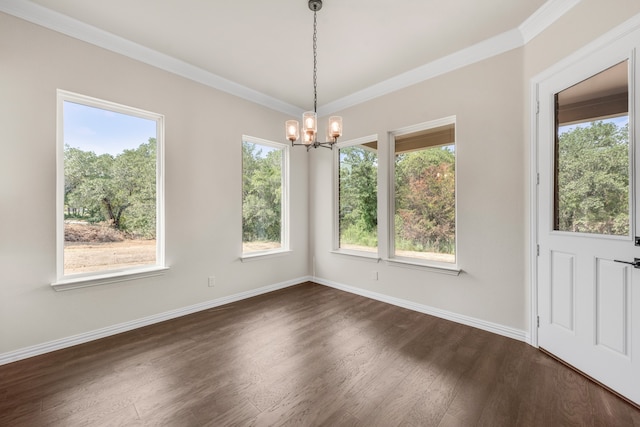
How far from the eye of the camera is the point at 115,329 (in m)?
2.79

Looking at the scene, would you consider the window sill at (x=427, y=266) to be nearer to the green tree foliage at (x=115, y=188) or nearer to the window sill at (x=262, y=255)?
the window sill at (x=262, y=255)

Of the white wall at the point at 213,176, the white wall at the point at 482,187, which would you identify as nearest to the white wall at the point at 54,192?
the white wall at the point at 213,176

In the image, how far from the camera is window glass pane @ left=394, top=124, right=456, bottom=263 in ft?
10.8

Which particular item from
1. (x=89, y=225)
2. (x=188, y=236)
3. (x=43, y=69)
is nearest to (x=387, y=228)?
(x=188, y=236)

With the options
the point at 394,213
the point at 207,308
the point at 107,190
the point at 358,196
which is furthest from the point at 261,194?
the point at 394,213

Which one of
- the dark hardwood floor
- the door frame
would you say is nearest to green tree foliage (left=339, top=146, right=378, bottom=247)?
the dark hardwood floor

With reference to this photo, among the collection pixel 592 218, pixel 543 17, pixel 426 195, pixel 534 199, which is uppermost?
pixel 543 17

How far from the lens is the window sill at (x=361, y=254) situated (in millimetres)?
3945

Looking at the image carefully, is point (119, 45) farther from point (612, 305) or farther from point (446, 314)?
point (612, 305)

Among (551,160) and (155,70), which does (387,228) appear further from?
(155,70)

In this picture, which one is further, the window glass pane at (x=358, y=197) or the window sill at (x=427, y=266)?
the window glass pane at (x=358, y=197)

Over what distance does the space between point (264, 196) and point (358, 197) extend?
151 centimetres

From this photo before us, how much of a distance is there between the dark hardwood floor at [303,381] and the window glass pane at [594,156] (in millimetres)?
1266

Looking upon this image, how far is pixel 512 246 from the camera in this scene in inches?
108
